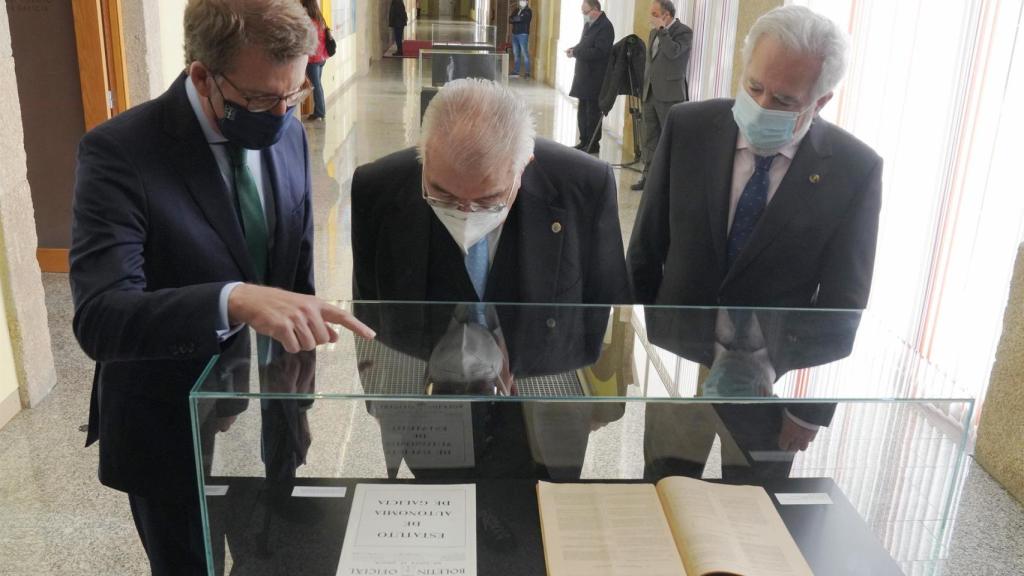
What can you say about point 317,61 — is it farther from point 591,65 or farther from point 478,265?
point 478,265

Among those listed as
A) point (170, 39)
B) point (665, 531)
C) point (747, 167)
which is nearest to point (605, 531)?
point (665, 531)

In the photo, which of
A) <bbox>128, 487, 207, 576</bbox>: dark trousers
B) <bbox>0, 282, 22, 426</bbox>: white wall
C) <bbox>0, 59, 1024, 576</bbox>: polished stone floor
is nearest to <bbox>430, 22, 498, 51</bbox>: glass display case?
<bbox>0, 59, 1024, 576</bbox>: polished stone floor

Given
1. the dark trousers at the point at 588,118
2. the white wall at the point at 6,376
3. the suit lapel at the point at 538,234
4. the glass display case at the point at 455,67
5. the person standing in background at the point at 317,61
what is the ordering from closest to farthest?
the suit lapel at the point at 538,234, the white wall at the point at 6,376, the glass display case at the point at 455,67, the person standing in background at the point at 317,61, the dark trousers at the point at 588,118

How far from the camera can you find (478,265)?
1.93 m

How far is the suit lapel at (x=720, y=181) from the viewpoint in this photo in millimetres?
2213

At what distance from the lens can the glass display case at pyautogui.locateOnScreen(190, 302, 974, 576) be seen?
4.45ft

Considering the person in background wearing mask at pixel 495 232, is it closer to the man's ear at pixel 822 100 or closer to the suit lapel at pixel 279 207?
the suit lapel at pixel 279 207

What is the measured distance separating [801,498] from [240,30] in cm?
139

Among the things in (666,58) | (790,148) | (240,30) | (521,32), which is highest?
(240,30)

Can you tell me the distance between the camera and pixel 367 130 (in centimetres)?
1131

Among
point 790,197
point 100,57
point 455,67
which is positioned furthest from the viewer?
point 455,67

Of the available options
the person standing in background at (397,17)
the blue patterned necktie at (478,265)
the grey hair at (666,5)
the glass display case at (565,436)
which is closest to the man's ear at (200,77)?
the glass display case at (565,436)

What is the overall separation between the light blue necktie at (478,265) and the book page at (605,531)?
0.52 meters

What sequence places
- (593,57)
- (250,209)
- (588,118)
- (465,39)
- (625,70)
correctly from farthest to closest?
(465,39), (588,118), (593,57), (625,70), (250,209)
